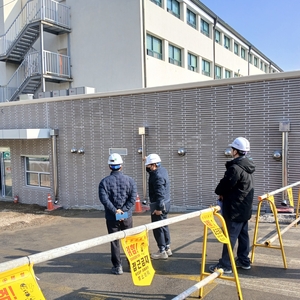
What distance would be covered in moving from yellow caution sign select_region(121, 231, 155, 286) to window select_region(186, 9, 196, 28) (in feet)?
71.3

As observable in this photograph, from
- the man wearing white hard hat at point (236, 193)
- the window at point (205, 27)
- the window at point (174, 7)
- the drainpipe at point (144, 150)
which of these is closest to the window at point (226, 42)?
the window at point (205, 27)

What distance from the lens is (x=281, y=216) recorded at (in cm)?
811

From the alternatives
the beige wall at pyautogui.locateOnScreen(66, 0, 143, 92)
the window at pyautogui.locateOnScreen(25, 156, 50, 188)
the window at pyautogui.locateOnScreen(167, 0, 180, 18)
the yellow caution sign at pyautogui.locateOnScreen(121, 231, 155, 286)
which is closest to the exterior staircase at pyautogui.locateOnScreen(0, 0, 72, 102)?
the beige wall at pyautogui.locateOnScreen(66, 0, 143, 92)

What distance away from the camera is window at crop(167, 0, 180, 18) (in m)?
20.2

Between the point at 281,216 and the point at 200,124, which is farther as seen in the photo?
the point at 200,124

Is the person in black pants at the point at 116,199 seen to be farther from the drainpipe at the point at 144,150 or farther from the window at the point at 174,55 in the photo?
the window at the point at 174,55

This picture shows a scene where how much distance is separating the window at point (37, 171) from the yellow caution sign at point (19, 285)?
12.1 m

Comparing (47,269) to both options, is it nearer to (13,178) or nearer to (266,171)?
(266,171)

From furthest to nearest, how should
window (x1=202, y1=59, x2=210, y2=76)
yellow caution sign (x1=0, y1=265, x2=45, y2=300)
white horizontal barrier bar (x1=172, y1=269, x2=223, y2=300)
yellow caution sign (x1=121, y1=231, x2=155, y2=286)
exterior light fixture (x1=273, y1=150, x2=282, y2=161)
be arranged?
window (x1=202, y1=59, x2=210, y2=76) < exterior light fixture (x1=273, y1=150, x2=282, y2=161) < white horizontal barrier bar (x1=172, y1=269, x2=223, y2=300) < yellow caution sign (x1=121, y1=231, x2=155, y2=286) < yellow caution sign (x1=0, y1=265, x2=45, y2=300)

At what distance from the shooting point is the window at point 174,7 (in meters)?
20.2

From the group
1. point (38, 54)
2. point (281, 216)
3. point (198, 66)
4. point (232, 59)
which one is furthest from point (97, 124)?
point (232, 59)

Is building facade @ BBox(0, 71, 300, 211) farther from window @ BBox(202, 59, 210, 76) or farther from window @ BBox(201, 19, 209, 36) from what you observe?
window @ BBox(201, 19, 209, 36)

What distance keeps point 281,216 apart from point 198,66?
18.1 metres

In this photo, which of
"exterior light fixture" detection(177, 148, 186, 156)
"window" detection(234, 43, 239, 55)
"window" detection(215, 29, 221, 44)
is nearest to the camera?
"exterior light fixture" detection(177, 148, 186, 156)
